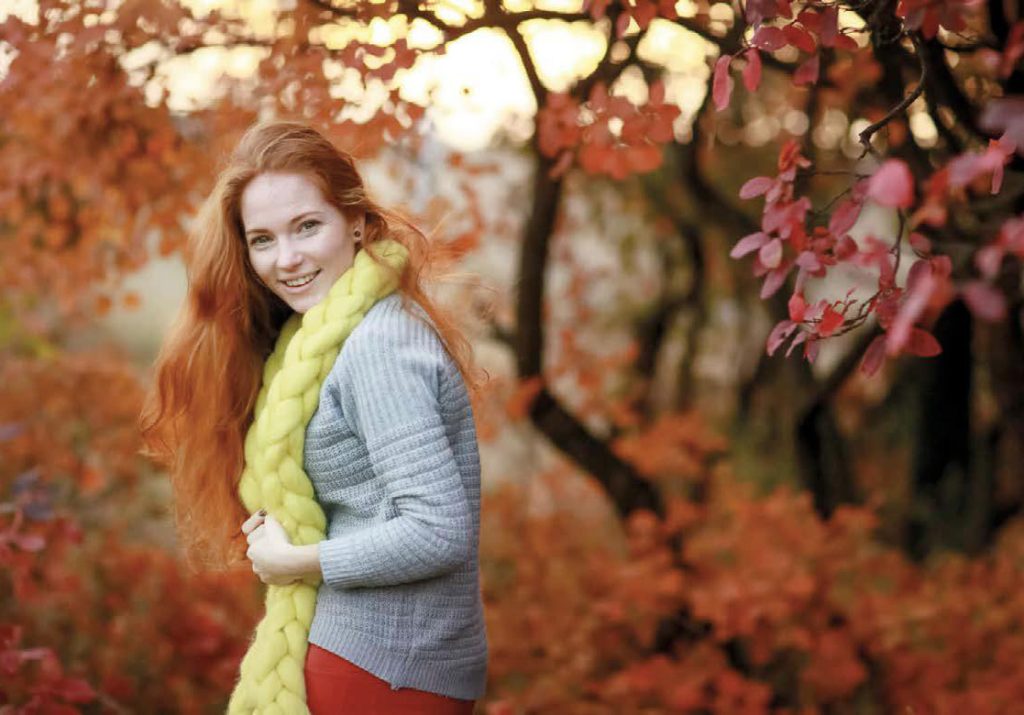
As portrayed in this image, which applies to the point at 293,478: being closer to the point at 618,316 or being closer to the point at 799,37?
the point at 799,37

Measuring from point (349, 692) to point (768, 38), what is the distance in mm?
1292

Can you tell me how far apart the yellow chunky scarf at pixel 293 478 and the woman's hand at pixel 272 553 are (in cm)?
2

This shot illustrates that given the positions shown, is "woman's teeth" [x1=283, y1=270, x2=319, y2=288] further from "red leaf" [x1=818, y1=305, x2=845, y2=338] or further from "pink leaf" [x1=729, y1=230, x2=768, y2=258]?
"red leaf" [x1=818, y1=305, x2=845, y2=338]

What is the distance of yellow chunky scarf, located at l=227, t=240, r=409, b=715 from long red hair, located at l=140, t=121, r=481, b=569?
0.14 metres

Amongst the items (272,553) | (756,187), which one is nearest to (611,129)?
(756,187)

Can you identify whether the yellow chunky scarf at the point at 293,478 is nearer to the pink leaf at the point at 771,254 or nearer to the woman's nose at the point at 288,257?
the woman's nose at the point at 288,257

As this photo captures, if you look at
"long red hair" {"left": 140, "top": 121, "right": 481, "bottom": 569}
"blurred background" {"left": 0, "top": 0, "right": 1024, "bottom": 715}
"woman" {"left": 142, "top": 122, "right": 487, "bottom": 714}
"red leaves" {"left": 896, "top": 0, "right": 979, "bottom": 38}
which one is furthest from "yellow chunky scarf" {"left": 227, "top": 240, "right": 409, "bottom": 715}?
"red leaves" {"left": 896, "top": 0, "right": 979, "bottom": 38}

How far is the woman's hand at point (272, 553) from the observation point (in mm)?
2006

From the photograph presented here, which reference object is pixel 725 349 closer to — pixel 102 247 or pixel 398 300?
pixel 102 247

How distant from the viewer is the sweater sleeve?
1907 mm

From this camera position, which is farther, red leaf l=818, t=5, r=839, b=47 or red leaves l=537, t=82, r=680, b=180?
red leaves l=537, t=82, r=680, b=180

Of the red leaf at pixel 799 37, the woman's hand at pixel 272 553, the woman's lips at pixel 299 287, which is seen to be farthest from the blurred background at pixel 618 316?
the woman's hand at pixel 272 553

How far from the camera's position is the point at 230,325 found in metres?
2.29

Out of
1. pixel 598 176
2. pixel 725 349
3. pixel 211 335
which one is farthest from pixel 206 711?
pixel 725 349
